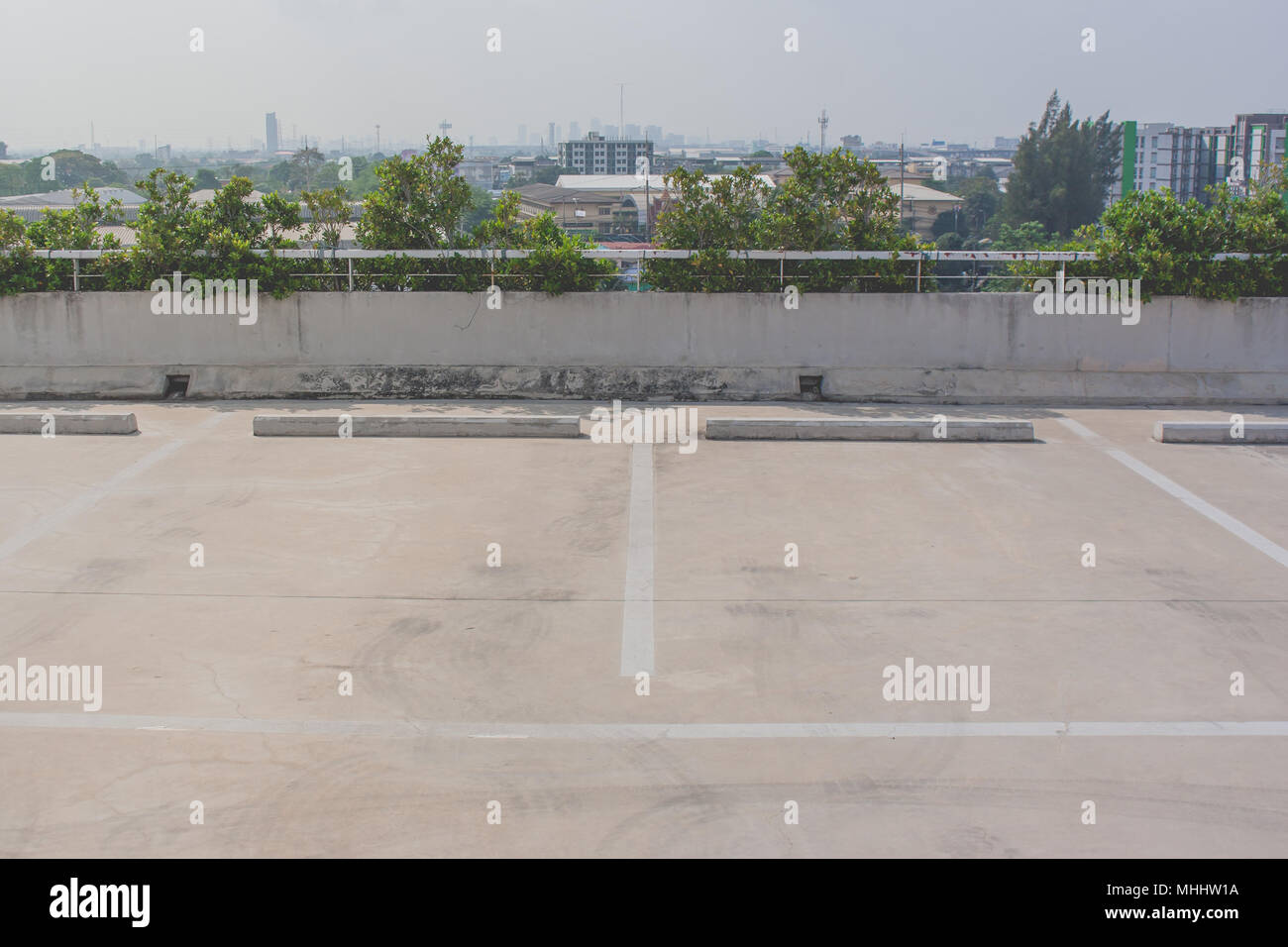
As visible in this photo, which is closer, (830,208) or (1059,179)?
(830,208)

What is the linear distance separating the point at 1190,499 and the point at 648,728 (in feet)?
23.6

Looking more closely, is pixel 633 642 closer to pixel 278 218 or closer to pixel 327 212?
pixel 327 212

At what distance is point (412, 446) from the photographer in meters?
13.7

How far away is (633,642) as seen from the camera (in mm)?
8539

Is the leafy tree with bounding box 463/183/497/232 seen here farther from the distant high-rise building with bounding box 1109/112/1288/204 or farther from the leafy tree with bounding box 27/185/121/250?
the distant high-rise building with bounding box 1109/112/1288/204

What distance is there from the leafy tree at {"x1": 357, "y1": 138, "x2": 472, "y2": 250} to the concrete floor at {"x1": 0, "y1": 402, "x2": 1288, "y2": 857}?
4.41 metres

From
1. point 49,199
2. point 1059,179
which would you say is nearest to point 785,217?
point 1059,179

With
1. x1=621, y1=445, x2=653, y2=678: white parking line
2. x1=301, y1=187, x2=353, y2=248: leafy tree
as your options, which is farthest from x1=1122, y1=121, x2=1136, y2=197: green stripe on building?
x1=621, y1=445, x2=653, y2=678: white parking line

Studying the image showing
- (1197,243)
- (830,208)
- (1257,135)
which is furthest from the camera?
(1257,135)

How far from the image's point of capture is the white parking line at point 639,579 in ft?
27.3

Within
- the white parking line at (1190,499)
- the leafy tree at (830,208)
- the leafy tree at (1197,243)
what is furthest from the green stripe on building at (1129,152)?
the white parking line at (1190,499)

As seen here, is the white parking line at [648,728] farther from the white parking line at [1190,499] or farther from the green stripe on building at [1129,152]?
the green stripe on building at [1129,152]

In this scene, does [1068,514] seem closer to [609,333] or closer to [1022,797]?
[1022,797]

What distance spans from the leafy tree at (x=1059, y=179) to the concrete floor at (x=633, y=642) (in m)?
86.4
